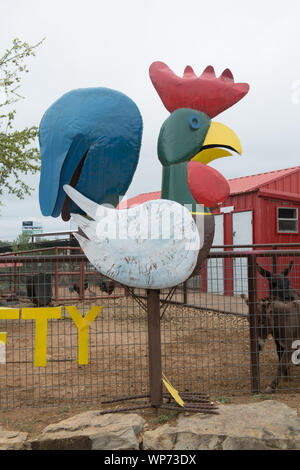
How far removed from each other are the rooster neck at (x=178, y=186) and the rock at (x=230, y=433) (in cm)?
160

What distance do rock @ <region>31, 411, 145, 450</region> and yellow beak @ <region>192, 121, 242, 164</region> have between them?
203 centimetres

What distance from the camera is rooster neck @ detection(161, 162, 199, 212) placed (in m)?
2.97

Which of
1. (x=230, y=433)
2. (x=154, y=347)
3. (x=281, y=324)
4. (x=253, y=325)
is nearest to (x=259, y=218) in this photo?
(x=281, y=324)

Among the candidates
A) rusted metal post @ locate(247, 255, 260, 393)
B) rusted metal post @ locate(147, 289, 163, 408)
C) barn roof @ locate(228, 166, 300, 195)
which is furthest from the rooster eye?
barn roof @ locate(228, 166, 300, 195)

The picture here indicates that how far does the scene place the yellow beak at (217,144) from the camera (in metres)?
2.91

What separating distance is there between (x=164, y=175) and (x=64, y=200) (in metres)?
0.77

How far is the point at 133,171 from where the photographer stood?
9.55 ft

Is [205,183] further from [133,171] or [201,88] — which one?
[201,88]

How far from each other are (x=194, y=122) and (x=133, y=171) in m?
0.57

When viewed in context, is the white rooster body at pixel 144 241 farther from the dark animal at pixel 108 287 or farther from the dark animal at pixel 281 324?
the dark animal at pixel 108 287

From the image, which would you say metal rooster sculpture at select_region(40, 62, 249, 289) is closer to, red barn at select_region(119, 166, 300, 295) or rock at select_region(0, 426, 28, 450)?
rock at select_region(0, 426, 28, 450)

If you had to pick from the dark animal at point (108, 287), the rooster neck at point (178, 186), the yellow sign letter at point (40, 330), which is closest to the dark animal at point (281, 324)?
the rooster neck at point (178, 186)
